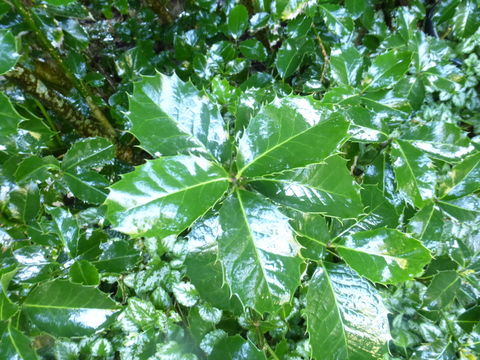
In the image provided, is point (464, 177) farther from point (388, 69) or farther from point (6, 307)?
point (6, 307)

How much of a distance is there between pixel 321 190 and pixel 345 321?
0.27 m

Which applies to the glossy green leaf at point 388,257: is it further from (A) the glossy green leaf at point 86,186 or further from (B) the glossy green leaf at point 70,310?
(A) the glossy green leaf at point 86,186

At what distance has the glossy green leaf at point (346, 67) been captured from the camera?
3.46 ft

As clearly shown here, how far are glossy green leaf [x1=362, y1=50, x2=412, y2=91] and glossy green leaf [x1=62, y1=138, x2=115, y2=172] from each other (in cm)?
80

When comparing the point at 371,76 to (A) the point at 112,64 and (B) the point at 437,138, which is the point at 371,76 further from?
(A) the point at 112,64

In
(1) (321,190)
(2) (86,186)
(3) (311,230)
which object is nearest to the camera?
(1) (321,190)

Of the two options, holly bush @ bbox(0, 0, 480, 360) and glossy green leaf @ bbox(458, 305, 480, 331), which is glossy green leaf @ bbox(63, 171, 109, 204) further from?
glossy green leaf @ bbox(458, 305, 480, 331)

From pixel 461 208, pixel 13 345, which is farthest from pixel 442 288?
pixel 13 345

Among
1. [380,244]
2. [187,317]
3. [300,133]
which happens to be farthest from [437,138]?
[187,317]

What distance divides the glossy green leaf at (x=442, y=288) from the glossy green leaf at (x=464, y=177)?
1.02 feet

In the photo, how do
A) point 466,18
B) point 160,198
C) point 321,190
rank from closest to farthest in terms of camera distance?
point 160,198 → point 321,190 → point 466,18

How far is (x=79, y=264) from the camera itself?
0.84 meters

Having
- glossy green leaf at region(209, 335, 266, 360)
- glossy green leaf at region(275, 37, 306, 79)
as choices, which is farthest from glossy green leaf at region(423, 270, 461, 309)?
glossy green leaf at region(275, 37, 306, 79)

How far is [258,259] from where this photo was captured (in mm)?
581
